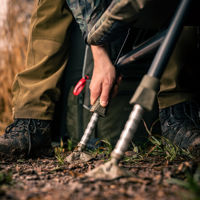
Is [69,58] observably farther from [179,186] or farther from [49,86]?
[179,186]

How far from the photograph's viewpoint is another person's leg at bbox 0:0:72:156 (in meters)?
1.67

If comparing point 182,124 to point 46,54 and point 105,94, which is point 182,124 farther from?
point 46,54

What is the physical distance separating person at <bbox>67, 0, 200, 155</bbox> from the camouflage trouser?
19.7 inches

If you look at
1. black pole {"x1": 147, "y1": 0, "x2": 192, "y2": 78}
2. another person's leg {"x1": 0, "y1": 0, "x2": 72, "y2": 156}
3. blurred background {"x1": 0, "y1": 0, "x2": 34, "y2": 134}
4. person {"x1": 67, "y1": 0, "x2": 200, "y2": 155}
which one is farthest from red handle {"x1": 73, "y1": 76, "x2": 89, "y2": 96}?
blurred background {"x1": 0, "y1": 0, "x2": 34, "y2": 134}

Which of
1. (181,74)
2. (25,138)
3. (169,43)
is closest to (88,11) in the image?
(169,43)

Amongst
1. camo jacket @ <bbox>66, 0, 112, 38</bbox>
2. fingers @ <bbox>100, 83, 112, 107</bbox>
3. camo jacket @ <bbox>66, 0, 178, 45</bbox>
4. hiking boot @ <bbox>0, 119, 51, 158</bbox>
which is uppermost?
camo jacket @ <bbox>66, 0, 112, 38</bbox>

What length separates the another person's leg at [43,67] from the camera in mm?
1668

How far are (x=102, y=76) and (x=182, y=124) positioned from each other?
0.49 meters

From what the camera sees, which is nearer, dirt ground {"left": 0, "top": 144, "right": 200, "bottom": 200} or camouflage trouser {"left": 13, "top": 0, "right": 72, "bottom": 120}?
dirt ground {"left": 0, "top": 144, "right": 200, "bottom": 200}

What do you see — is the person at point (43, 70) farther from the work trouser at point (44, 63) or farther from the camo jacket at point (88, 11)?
the camo jacket at point (88, 11)

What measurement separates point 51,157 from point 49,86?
52cm

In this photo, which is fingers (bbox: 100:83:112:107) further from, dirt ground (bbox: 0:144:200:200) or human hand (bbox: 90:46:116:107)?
dirt ground (bbox: 0:144:200:200)

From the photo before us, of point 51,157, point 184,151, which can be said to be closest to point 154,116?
point 184,151

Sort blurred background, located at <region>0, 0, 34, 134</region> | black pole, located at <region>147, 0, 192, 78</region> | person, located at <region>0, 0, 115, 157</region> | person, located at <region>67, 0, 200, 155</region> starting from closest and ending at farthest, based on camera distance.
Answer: black pole, located at <region>147, 0, 192, 78</region>, person, located at <region>67, 0, 200, 155</region>, person, located at <region>0, 0, 115, 157</region>, blurred background, located at <region>0, 0, 34, 134</region>
